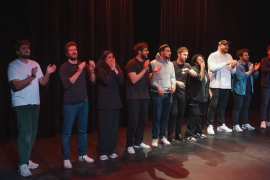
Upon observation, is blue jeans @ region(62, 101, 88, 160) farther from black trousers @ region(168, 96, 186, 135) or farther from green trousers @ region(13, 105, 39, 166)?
black trousers @ region(168, 96, 186, 135)

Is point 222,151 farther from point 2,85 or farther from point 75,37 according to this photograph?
point 2,85

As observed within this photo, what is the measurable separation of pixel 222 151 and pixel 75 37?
2.99m

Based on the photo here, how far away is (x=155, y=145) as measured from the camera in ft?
12.7

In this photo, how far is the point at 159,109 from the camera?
3.85m

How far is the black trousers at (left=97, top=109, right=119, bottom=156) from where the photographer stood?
127 inches

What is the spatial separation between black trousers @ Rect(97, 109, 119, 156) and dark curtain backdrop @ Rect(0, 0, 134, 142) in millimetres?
1514

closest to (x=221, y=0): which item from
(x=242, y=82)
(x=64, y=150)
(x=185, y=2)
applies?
(x=185, y=2)

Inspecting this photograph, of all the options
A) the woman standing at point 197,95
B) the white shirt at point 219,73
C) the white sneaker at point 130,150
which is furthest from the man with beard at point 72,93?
the white shirt at point 219,73

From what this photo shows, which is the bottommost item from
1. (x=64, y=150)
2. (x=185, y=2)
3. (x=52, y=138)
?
(x=52, y=138)

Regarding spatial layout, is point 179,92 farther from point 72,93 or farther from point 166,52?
point 72,93

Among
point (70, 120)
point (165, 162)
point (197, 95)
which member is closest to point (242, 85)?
point (197, 95)

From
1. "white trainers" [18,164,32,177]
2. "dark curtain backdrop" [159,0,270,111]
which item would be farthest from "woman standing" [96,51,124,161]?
"dark curtain backdrop" [159,0,270,111]

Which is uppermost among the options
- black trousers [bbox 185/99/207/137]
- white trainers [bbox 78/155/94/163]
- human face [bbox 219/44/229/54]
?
human face [bbox 219/44/229/54]

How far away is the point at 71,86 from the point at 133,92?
851mm
